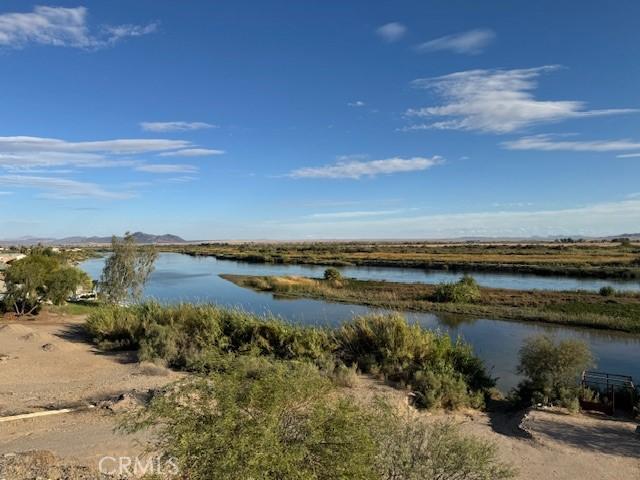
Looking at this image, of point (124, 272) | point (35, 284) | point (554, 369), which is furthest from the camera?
point (124, 272)

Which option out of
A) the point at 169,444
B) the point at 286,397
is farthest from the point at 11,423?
the point at 286,397

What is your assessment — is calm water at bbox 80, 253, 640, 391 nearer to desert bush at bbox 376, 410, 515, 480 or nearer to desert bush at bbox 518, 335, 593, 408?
desert bush at bbox 518, 335, 593, 408

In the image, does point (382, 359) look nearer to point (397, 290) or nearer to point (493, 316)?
point (493, 316)

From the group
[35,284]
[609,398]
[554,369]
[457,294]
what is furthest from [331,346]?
[457,294]

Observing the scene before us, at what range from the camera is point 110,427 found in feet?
28.7

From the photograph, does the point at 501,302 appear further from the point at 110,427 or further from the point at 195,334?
the point at 110,427

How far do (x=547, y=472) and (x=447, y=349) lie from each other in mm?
5555

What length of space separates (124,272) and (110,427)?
71.0ft

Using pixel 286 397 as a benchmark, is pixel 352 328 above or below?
below

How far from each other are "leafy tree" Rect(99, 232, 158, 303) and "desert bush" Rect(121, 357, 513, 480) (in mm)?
25374

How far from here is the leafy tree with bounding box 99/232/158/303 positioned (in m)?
28.7

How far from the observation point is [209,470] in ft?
14.0

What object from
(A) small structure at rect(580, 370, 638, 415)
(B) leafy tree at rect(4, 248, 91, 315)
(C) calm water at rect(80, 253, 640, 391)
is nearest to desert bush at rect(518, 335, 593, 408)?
(A) small structure at rect(580, 370, 638, 415)

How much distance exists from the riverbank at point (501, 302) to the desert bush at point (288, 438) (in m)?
27.3
